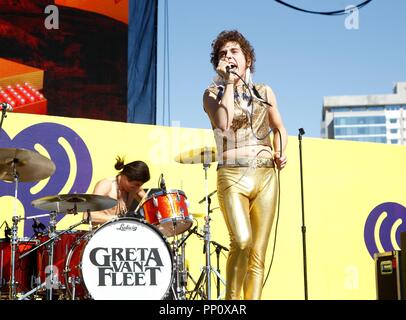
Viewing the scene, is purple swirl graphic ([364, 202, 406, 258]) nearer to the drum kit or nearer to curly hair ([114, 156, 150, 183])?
the drum kit

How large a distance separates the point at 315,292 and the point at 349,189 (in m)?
1.42

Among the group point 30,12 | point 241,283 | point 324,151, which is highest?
point 30,12

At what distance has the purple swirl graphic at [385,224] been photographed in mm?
8438

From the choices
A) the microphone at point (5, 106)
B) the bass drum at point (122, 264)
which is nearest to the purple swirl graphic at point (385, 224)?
the bass drum at point (122, 264)

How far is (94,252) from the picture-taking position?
5.81 m

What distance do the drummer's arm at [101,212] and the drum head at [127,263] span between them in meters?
0.61

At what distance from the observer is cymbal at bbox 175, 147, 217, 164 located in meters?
6.60

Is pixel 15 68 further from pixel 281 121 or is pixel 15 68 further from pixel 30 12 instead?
pixel 281 121

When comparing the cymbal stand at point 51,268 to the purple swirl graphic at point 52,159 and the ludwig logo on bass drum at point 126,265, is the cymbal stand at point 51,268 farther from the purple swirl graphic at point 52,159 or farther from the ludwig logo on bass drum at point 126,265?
the purple swirl graphic at point 52,159

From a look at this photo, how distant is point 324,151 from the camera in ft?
27.6

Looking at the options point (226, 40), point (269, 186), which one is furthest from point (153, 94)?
point (269, 186)

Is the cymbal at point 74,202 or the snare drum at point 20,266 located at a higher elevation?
the cymbal at point 74,202
